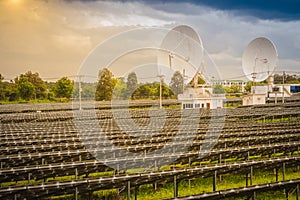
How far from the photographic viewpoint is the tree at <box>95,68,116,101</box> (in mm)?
50912

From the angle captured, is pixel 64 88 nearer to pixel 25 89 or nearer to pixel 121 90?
pixel 25 89

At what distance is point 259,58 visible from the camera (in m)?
48.2

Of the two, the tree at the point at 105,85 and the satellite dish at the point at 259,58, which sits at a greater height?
the satellite dish at the point at 259,58

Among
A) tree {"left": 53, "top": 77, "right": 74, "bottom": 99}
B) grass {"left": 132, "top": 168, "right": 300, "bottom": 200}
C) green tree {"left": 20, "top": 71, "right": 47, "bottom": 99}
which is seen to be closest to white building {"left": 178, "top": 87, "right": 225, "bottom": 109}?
grass {"left": 132, "top": 168, "right": 300, "bottom": 200}

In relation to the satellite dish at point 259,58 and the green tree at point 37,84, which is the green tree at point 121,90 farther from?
the green tree at point 37,84

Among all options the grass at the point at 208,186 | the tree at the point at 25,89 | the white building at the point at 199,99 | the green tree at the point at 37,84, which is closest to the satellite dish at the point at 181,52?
the white building at the point at 199,99

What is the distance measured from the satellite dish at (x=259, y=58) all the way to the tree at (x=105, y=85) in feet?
63.7

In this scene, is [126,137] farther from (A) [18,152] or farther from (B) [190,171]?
(B) [190,171]

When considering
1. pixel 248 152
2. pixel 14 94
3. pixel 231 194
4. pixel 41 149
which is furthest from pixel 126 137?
pixel 14 94

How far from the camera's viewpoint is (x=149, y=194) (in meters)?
9.28

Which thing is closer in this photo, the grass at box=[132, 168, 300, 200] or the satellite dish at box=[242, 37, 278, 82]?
the grass at box=[132, 168, 300, 200]

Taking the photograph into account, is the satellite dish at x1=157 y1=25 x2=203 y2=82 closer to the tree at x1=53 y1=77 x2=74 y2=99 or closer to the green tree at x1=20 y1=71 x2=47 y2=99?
the tree at x1=53 y1=77 x2=74 y2=99

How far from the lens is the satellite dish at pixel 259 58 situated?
47.6m

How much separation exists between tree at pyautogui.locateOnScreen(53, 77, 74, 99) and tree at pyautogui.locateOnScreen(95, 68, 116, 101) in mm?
12167
